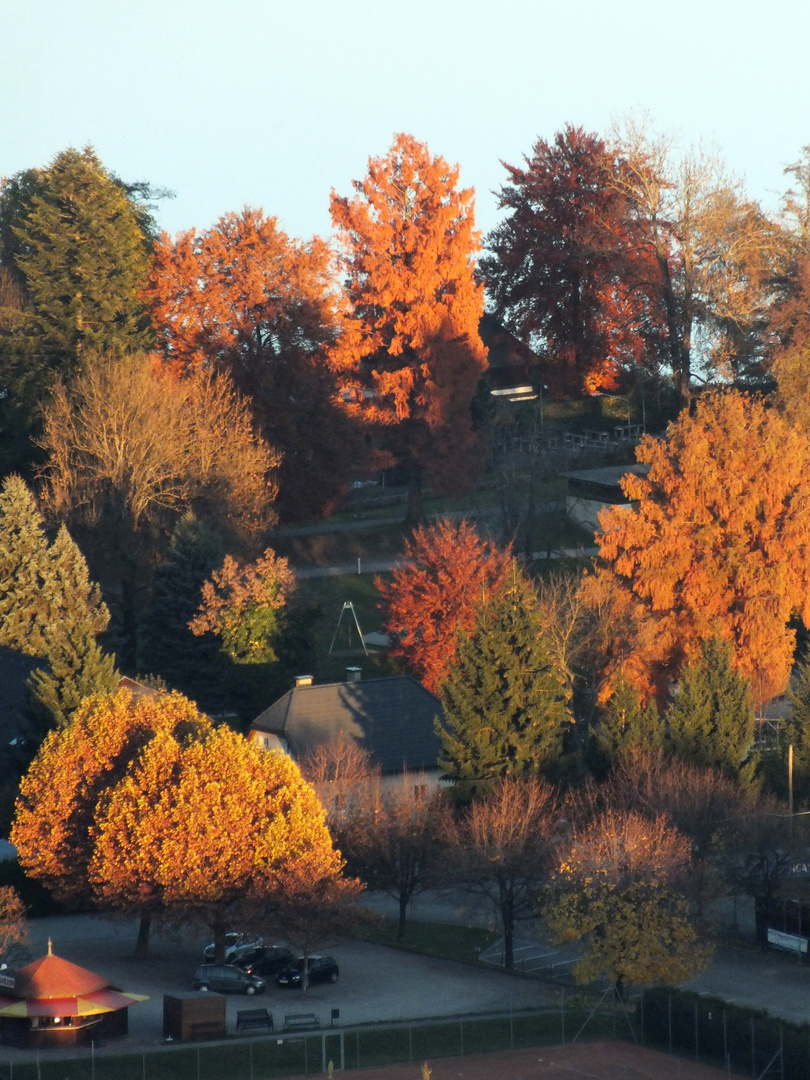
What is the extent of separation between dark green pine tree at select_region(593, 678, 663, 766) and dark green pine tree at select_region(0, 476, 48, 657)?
18.9 m

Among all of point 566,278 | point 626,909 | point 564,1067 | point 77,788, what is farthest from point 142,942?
point 566,278

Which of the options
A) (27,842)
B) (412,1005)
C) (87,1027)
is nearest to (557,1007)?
(412,1005)

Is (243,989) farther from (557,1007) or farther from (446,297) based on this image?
(446,297)

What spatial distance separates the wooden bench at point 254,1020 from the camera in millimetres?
31781

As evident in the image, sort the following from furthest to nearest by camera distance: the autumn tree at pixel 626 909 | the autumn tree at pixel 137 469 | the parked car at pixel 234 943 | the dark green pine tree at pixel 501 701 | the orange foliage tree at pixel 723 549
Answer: the autumn tree at pixel 137 469, the orange foliage tree at pixel 723 549, the dark green pine tree at pixel 501 701, the parked car at pixel 234 943, the autumn tree at pixel 626 909

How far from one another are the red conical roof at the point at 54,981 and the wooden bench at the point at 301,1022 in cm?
381

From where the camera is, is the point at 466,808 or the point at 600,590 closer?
the point at 466,808

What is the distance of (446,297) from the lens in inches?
2474

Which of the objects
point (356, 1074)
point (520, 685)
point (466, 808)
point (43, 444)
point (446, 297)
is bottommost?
point (356, 1074)

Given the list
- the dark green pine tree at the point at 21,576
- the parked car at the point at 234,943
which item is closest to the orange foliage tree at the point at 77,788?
the parked car at the point at 234,943

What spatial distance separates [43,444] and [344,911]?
93.1 feet

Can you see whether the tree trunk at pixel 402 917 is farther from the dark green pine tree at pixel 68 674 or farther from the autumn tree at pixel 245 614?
the autumn tree at pixel 245 614

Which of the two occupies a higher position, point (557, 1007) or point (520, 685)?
point (520, 685)

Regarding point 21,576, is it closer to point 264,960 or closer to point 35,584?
point 35,584
